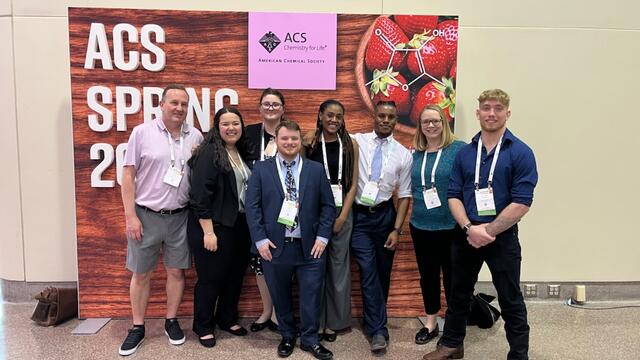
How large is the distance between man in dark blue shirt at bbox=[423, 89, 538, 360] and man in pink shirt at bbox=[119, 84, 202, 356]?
5.67 ft

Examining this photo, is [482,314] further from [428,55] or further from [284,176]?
[428,55]

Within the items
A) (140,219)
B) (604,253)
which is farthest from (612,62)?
(140,219)

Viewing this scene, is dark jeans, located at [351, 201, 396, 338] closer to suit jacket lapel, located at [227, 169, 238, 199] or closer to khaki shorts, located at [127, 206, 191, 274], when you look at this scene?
suit jacket lapel, located at [227, 169, 238, 199]

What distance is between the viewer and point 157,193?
108 inches

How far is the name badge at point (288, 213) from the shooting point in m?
2.57

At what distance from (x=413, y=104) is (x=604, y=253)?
2.24m

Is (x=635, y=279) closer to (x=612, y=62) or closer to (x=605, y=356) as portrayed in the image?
(x=605, y=356)

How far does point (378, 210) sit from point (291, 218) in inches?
25.4

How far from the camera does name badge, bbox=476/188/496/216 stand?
7.79 ft

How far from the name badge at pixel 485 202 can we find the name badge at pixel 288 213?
1.06 m

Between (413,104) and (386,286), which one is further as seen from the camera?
(413,104)

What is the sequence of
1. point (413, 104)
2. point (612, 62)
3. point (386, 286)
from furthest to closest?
point (612, 62) → point (413, 104) → point (386, 286)

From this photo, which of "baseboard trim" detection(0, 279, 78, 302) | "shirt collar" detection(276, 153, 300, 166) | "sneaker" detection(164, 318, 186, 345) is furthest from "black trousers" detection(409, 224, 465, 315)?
"baseboard trim" detection(0, 279, 78, 302)

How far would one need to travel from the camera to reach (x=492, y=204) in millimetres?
→ 2373
